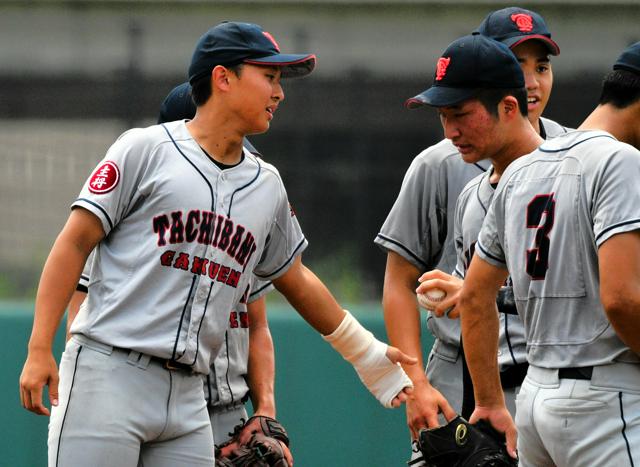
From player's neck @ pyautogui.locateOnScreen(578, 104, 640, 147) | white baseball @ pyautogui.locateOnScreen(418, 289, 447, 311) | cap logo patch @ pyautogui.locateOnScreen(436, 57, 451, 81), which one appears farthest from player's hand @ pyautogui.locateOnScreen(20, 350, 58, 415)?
player's neck @ pyautogui.locateOnScreen(578, 104, 640, 147)

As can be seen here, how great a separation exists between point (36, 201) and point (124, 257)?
3597 mm

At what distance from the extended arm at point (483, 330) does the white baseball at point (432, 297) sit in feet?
0.27

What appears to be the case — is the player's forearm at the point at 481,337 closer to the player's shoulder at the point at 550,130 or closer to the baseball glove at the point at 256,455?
the baseball glove at the point at 256,455

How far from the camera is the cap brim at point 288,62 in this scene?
12.8 ft

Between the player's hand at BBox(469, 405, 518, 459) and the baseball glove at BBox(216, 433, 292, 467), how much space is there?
793mm

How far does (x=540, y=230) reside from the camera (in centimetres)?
327

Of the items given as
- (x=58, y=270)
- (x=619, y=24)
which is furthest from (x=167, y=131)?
(x=619, y=24)

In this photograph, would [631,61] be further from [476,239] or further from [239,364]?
[239,364]

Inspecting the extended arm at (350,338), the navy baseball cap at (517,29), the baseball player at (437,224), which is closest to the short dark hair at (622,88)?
the baseball player at (437,224)

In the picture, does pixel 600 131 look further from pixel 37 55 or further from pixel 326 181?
pixel 37 55

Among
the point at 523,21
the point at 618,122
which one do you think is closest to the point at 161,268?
the point at 618,122

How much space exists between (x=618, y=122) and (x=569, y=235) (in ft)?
1.36

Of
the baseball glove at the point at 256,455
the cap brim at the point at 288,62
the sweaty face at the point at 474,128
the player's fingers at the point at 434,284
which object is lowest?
the baseball glove at the point at 256,455

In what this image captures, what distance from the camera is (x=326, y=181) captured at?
7.13 m
